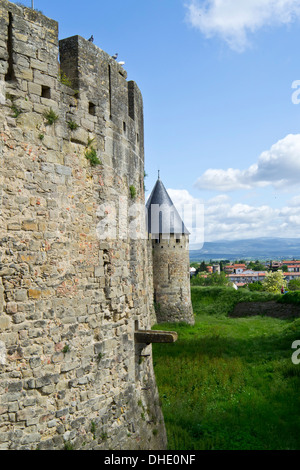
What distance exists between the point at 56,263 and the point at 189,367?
11195mm

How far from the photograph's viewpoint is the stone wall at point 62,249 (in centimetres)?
468

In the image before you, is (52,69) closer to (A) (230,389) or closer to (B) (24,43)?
(B) (24,43)

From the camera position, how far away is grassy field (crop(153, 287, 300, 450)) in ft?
31.3

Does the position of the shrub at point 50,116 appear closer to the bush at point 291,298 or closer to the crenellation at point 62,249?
the crenellation at point 62,249

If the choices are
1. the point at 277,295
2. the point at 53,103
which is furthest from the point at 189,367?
the point at 277,295

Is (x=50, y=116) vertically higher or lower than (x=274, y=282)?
higher

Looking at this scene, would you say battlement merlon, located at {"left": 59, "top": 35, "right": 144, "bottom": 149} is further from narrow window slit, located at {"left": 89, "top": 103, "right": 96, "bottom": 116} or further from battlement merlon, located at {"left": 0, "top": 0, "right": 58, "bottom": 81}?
battlement merlon, located at {"left": 0, "top": 0, "right": 58, "bottom": 81}

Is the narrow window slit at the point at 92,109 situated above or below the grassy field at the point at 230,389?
above

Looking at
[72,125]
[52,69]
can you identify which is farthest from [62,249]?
[52,69]

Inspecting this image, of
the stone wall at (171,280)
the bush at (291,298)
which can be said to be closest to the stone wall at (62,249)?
the stone wall at (171,280)

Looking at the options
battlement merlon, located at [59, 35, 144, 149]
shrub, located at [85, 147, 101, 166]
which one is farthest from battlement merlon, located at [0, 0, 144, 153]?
shrub, located at [85, 147, 101, 166]

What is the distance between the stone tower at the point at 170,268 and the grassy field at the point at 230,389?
1.49 meters

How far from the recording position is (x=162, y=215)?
25.7m

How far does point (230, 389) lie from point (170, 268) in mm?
12065
